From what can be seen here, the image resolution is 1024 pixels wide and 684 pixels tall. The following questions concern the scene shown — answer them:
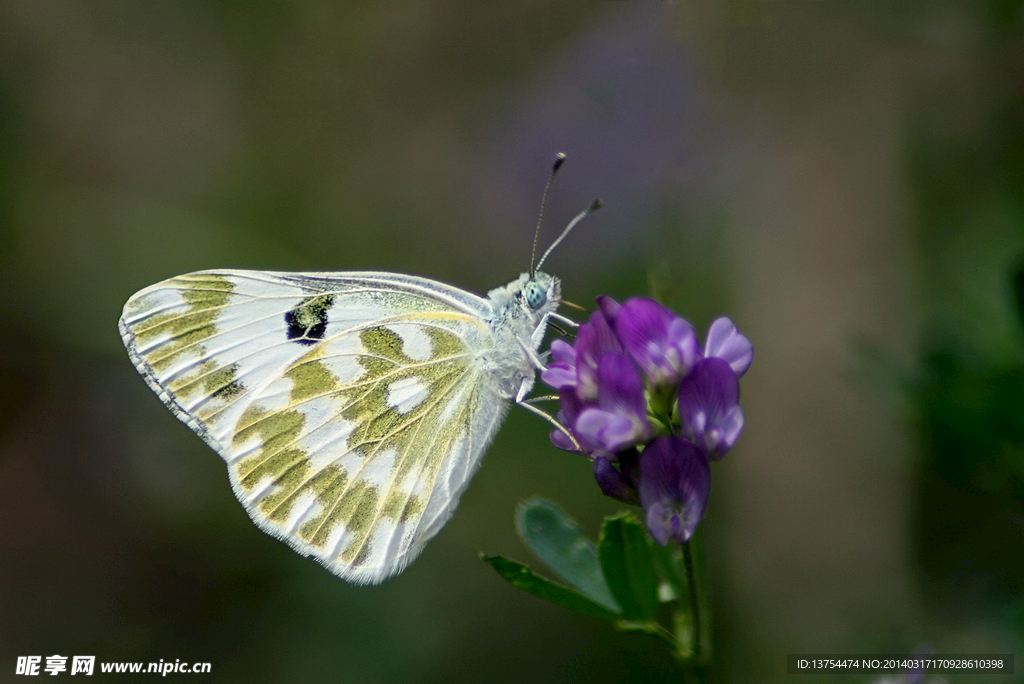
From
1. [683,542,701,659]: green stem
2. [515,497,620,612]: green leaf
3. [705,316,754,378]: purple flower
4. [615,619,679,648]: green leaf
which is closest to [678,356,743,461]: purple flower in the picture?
[705,316,754,378]: purple flower

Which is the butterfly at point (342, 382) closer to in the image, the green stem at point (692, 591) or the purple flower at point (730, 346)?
the purple flower at point (730, 346)

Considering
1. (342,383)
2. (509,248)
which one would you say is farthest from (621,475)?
(509,248)

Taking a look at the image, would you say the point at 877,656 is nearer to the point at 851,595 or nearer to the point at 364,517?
the point at 851,595

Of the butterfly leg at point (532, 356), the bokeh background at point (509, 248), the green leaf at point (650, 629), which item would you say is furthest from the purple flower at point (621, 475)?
the bokeh background at point (509, 248)

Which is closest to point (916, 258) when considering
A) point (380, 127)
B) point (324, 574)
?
point (324, 574)

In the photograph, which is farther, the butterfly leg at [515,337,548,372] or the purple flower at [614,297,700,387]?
the butterfly leg at [515,337,548,372]

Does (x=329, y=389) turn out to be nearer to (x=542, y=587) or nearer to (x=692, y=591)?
(x=542, y=587)

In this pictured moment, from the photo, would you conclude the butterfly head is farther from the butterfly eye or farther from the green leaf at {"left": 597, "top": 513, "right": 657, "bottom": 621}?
the green leaf at {"left": 597, "top": 513, "right": 657, "bottom": 621}
